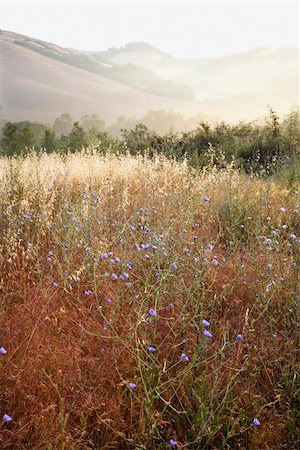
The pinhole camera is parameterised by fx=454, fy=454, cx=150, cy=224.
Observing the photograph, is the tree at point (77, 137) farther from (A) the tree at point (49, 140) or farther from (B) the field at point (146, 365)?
(B) the field at point (146, 365)

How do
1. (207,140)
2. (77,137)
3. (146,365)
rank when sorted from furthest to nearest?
(77,137)
(207,140)
(146,365)

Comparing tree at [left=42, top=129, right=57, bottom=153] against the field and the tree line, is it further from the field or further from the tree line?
the field

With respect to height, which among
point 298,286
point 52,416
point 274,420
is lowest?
point 274,420

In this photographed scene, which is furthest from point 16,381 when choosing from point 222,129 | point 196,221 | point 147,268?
point 222,129

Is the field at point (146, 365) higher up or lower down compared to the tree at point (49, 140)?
lower down

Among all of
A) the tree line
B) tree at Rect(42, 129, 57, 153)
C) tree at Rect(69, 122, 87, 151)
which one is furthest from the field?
tree at Rect(42, 129, 57, 153)

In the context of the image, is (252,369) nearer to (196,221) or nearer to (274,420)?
(274,420)

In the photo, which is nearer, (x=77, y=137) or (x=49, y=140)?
(x=77, y=137)

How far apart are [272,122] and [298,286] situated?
29.0ft

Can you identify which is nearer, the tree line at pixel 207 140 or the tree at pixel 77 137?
the tree line at pixel 207 140

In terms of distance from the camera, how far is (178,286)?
2863 mm

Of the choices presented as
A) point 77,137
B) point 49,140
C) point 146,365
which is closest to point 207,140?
point 77,137

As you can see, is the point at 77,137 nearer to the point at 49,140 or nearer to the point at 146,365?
the point at 49,140

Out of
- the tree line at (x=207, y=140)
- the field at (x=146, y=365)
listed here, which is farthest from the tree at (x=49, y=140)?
the field at (x=146, y=365)
